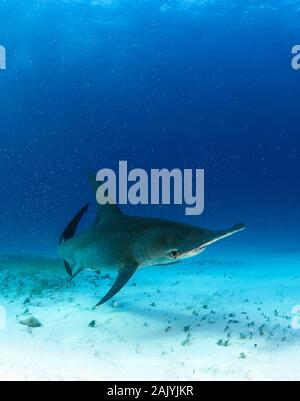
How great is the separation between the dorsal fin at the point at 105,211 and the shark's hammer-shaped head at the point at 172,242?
3.30ft

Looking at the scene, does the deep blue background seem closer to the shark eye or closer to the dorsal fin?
the dorsal fin

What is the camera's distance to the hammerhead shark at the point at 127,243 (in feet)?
15.7

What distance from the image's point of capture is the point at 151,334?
5625mm

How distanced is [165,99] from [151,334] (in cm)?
8854

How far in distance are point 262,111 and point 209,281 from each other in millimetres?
81585

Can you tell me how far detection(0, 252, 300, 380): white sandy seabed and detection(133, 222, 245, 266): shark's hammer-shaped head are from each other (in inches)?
44.7

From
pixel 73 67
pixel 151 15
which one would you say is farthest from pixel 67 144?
pixel 151 15

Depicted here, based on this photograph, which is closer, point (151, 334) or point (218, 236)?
point (218, 236)

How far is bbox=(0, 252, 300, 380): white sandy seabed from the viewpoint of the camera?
171 inches

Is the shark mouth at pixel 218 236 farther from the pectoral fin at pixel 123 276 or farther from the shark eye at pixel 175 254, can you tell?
the pectoral fin at pixel 123 276

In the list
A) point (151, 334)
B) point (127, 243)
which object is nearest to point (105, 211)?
point (127, 243)

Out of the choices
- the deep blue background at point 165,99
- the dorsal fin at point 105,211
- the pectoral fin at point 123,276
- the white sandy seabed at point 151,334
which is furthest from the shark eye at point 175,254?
the deep blue background at point 165,99

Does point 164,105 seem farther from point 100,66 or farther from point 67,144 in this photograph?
point 67,144

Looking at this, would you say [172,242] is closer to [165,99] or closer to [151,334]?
[151,334]
